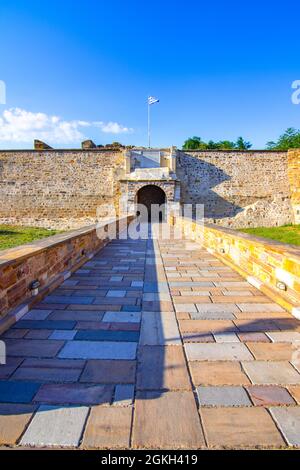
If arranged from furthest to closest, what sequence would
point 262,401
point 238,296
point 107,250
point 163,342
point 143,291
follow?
point 107,250 < point 143,291 < point 238,296 < point 163,342 < point 262,401

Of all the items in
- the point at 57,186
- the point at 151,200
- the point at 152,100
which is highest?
the point at 152,100

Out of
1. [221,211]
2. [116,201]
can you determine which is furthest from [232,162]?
[116,201]

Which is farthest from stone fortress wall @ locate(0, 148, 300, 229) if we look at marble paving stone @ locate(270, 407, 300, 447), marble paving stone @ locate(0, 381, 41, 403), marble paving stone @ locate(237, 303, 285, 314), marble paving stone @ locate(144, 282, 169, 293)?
marble paving stone @ locate(270, 407, 300, 447)

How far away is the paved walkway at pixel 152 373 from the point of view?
4.72 ft

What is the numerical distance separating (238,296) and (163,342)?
157 centimetres

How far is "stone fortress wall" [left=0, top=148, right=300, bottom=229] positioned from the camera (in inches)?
723

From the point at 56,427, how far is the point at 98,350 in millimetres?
804

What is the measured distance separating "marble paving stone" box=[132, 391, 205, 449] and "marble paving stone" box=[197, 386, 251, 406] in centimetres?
7

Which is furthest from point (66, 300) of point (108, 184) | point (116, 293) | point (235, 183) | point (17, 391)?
point (235, 183)

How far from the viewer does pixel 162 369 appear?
1.99m

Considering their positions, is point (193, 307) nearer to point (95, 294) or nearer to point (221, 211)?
point (95, 294)

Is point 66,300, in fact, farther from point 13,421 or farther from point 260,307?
point 260,307

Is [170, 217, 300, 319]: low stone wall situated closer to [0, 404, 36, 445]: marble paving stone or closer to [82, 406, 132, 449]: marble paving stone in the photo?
[82, 406, 132, 449]: marble paving stone

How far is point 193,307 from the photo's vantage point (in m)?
3.20
